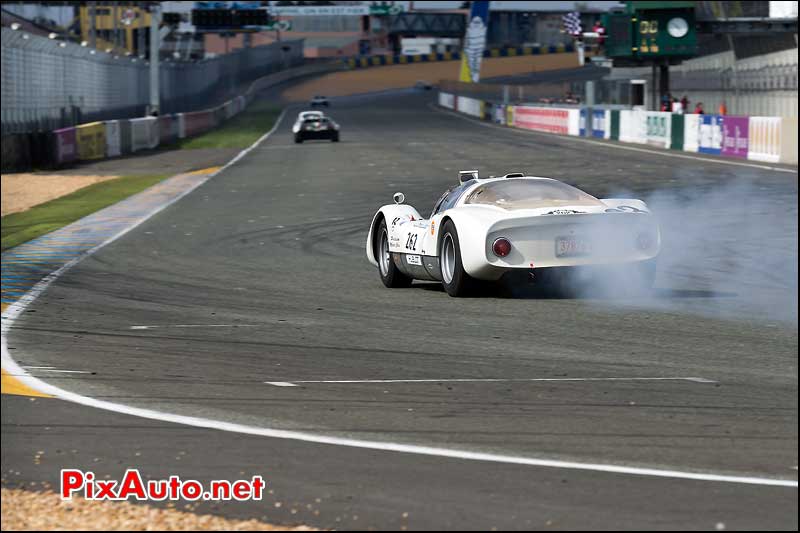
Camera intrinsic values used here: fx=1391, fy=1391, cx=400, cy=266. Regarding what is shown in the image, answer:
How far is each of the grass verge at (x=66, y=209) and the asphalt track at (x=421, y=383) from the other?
14.0 feet

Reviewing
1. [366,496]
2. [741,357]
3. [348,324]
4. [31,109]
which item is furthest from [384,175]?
[366,496]

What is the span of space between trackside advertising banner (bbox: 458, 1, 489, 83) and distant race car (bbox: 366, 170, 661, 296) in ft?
332

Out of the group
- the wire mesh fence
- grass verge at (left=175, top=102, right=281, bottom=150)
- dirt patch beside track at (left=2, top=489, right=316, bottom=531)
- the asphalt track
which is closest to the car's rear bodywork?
the asphalt track

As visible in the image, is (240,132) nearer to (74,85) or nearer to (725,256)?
(74,85)

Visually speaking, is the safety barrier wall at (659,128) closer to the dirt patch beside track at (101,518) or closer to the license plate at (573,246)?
the license plate at (573,246)

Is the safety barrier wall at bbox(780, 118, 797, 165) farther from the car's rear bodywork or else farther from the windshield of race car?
the car's rear bodywork

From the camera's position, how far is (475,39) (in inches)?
4616

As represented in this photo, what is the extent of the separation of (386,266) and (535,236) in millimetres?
2683

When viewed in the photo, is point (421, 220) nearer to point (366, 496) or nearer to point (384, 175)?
point (366, 496)

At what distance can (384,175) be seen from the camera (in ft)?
117

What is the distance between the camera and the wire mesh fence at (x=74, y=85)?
1724 inches

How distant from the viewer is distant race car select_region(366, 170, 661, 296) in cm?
1259

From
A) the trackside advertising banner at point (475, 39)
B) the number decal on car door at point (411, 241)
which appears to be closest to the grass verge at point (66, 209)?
the number decal on car door at point (411, 241)

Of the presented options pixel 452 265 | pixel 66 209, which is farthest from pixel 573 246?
pixel 66 209
